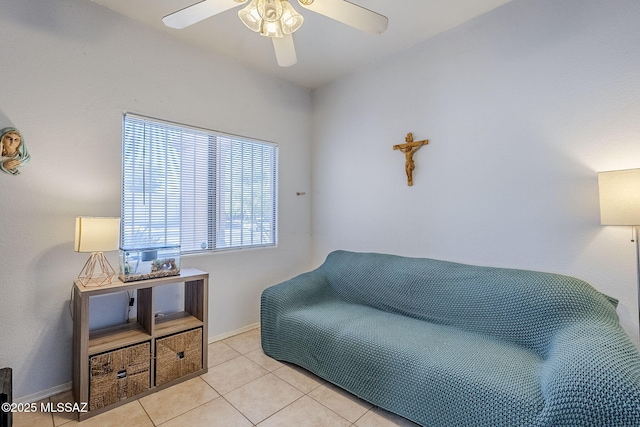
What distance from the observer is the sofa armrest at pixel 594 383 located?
111 cm

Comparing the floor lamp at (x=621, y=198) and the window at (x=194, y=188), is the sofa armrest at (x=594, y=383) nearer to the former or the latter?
the floor lamp at (x=621, y=198)

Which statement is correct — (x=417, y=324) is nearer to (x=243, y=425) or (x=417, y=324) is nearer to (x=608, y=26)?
(x=243, y=425)

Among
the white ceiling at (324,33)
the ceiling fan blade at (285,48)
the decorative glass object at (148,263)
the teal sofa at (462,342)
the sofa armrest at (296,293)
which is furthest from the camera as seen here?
the sofa armrest at (296,293)

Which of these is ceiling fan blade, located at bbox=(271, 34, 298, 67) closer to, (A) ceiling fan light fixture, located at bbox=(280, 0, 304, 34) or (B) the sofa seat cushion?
(A) ceiling fan light fixture, located at bbox=(280, 0, 304, 34)

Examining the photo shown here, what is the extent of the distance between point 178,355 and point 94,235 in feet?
3.29

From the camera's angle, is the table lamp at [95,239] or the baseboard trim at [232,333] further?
the baseboard trim at [232,333]

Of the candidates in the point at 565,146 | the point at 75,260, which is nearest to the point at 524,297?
the point at 565,146

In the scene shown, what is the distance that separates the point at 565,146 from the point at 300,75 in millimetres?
2469

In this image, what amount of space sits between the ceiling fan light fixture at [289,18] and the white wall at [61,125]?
4.66 feet

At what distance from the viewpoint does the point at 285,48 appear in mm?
1760

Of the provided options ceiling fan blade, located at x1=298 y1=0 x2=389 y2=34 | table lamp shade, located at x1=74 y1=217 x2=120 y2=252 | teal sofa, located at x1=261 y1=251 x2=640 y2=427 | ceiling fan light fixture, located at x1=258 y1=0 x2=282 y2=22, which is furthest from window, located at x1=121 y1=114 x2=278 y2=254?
ceiling fan blade, located at x1=298 y1=0 x2=389 y2=34

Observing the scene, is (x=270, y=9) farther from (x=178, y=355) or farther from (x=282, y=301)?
(x=178, y=355)

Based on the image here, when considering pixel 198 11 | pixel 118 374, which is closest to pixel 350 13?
pixel 198 11

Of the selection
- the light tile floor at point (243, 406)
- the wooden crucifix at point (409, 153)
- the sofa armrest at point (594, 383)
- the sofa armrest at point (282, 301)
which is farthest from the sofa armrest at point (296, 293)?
the sofa armrest at point (594, 383)
